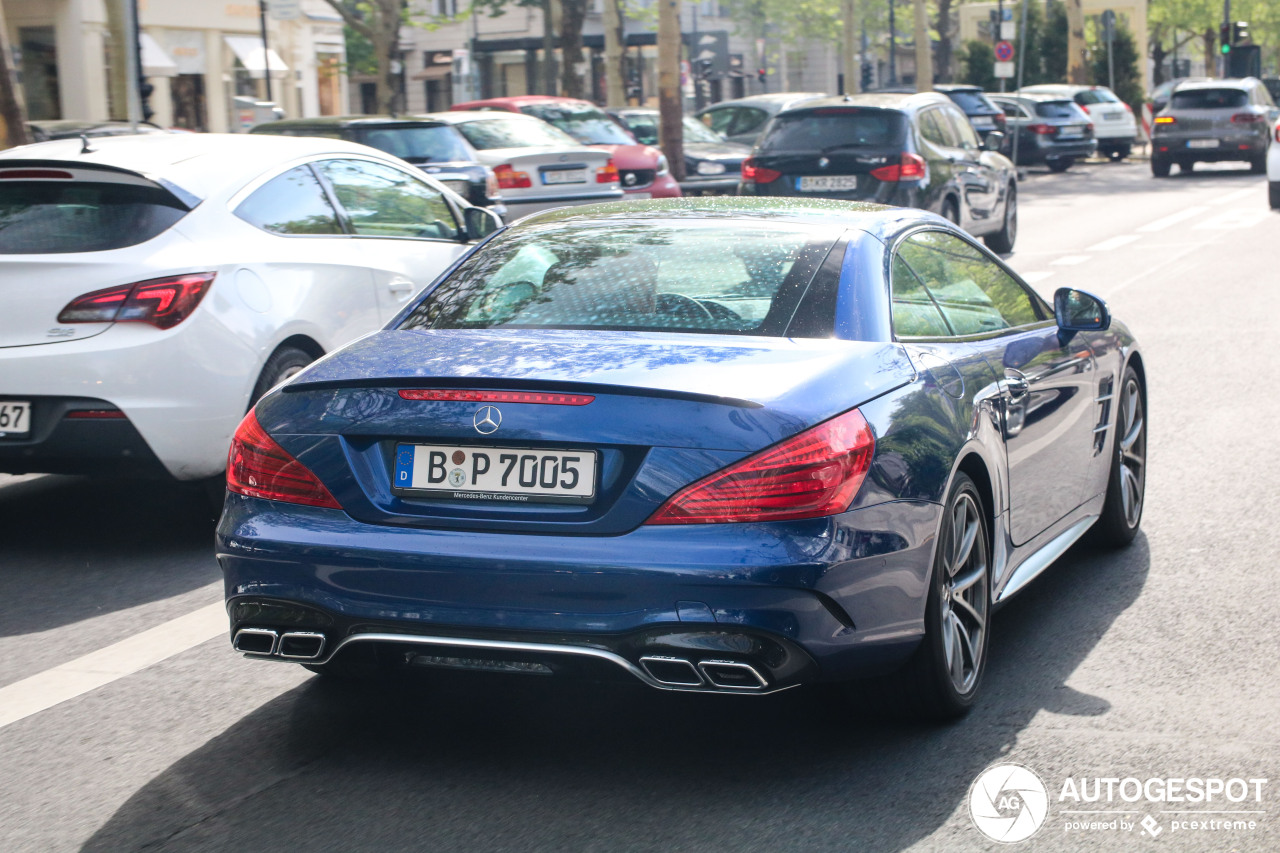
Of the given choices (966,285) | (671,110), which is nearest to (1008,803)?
(966,285)

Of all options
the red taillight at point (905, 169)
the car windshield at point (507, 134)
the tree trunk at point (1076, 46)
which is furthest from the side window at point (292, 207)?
the tree trunk at point (1076, 46)

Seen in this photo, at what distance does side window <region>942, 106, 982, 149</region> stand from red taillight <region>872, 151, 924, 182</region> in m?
1.54

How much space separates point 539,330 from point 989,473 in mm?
1207

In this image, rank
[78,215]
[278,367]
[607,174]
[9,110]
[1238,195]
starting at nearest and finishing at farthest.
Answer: [78,215], [278,367], [9,110], [607,174], [1238,195]

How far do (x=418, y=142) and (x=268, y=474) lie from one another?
38.7ft

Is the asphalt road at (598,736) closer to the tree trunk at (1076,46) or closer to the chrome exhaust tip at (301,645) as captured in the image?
the chrome exhaust tip at (301,645)

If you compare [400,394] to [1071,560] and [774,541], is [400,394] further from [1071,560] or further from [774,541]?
[1071,560]

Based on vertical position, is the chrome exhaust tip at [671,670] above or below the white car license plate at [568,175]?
below

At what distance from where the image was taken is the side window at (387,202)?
26.0 ft

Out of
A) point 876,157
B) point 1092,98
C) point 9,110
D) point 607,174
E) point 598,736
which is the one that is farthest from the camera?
point 1092,98

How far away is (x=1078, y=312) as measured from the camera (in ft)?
18.1

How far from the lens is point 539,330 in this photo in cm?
439

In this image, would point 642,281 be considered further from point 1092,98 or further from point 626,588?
point 1092,98

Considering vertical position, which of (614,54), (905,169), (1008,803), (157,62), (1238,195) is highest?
(157,62)
